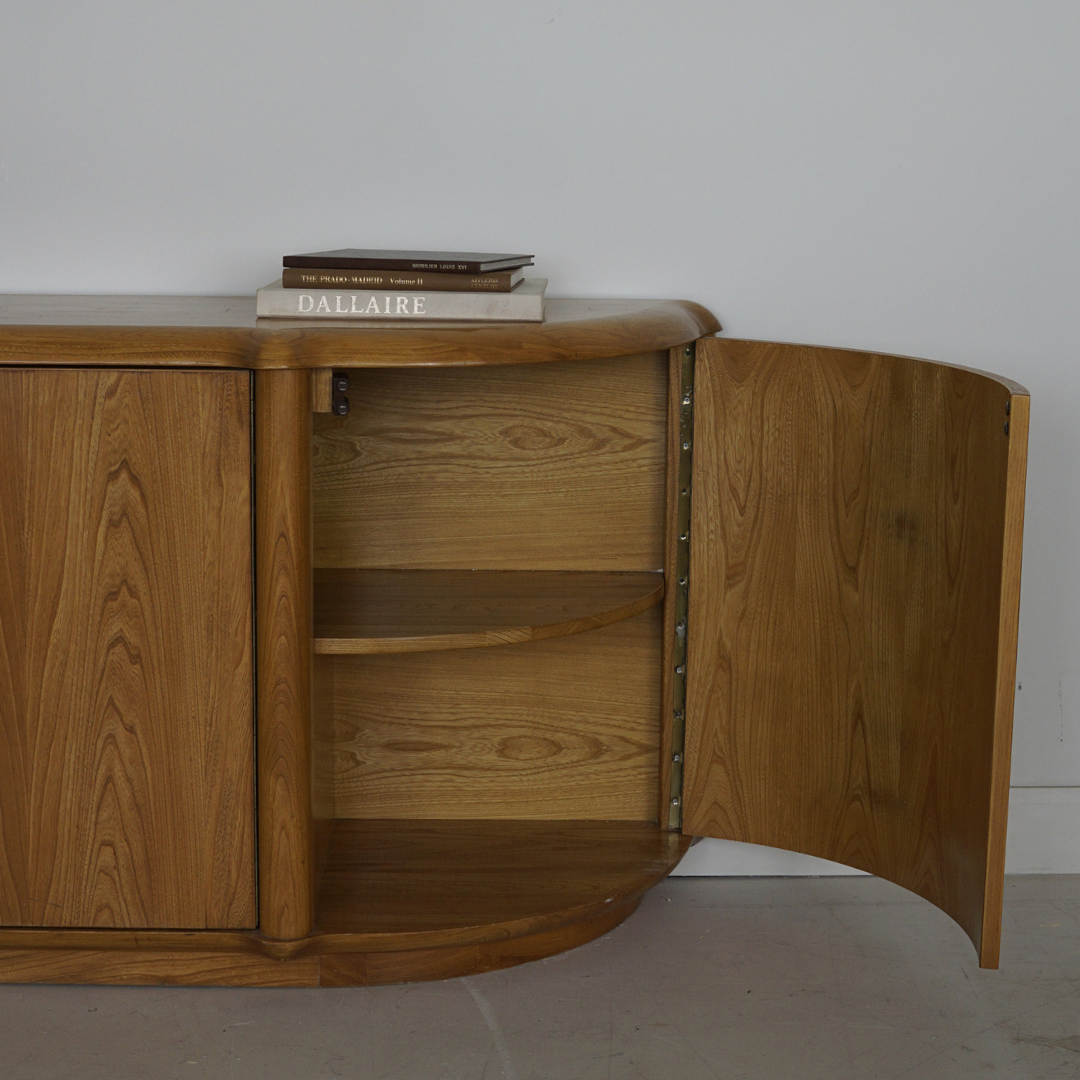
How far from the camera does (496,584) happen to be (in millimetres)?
1590

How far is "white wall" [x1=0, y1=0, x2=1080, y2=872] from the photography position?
1.57 m

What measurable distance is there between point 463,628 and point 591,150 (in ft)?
2.17

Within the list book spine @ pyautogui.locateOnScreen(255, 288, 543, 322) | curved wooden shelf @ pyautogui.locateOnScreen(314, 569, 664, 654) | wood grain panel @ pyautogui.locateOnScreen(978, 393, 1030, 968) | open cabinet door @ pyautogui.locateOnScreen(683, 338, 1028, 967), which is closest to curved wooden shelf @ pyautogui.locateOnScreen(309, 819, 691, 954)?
open cabinet door @ pyautogui.locateOnScreen(683, 338, 1028, 967)

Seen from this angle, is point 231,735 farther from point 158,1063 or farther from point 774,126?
point 774,126

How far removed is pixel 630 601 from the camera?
150 cm

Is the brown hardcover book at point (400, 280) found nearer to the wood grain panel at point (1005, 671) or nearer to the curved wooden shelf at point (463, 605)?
the curved wooden shelf at point (463, 605)

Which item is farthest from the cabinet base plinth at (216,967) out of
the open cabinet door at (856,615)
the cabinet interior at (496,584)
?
the open cabinet door at (856,615)

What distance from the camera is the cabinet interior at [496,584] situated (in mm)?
1601

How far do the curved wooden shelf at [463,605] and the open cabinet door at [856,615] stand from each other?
0.14 m

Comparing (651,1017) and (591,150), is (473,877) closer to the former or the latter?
(651,1017)

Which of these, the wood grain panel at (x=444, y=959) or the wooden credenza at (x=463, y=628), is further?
the wood grain panel at (x=444, y=959)

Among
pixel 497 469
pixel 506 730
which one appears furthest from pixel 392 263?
pixel 506 730

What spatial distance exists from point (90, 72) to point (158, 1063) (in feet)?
3.94

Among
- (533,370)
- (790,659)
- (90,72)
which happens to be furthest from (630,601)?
(90,72)
